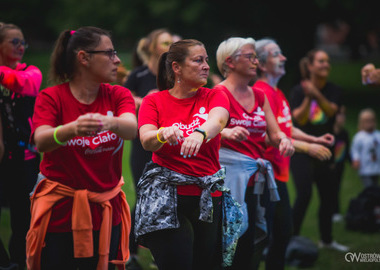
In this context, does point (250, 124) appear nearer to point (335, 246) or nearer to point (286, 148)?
point (286, 148)

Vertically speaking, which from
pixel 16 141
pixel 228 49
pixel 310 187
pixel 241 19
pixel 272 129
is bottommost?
pixel 310 187

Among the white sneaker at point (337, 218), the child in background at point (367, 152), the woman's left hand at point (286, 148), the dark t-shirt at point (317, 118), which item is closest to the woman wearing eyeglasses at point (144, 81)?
the dark t-shirt at point (317, 118)

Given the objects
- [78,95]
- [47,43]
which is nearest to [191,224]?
[78,95]

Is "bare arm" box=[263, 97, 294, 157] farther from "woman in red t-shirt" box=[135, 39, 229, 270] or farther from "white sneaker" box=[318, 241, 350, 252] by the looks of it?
"white sneaker" box=[318, 241, 350, 252]

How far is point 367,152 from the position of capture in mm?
9859

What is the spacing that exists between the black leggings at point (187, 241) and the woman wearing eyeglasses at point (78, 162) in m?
0.37

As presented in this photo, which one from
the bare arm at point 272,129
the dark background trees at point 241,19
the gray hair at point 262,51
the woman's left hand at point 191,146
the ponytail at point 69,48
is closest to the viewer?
the woman's left hand at point 191,146

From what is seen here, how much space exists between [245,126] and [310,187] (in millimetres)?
2595

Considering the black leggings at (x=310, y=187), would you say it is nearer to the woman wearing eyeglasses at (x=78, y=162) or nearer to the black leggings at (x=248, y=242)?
the black leggings at (x=248, y=242)

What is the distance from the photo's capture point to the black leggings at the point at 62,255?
3342 mm

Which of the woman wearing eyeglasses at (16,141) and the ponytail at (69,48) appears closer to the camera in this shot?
the ponytail at (69,48)

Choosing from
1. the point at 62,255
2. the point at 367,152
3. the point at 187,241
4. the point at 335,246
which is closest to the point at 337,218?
the point at 367,152

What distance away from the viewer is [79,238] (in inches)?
132

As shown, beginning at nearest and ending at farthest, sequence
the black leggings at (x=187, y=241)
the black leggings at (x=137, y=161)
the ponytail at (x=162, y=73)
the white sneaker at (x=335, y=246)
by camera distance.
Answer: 1. the black leggings at (x=187, y=241)
2. the ponytail at (x=162, y=73)
3. the black leggings at (x=137, y=161)
4. the white sneaker at (x=335, y=246)
